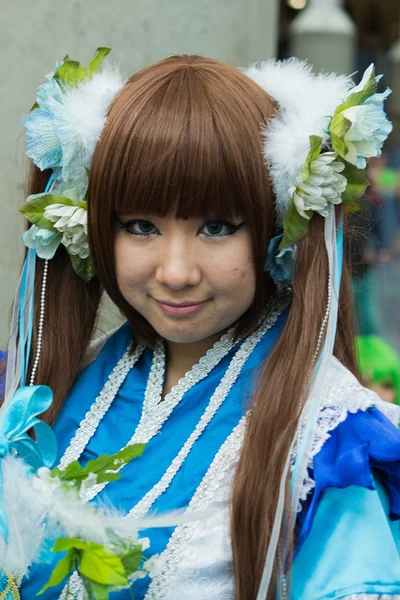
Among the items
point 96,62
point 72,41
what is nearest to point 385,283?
point 72,41

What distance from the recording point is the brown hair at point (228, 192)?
127 cm

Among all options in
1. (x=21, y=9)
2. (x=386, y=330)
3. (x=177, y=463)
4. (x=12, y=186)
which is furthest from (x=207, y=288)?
(x=386, y=330)

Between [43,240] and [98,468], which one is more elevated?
[43,240]

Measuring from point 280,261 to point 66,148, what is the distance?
397 millimetres

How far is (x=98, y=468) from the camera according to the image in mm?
1176

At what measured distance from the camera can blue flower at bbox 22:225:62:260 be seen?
1529 millimetres

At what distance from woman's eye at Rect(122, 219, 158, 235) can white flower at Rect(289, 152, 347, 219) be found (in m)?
0.22

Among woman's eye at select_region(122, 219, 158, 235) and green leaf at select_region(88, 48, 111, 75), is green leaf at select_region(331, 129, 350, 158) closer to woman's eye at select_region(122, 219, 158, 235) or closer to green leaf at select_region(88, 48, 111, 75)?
woman's eye at select_region(122, 219, 158, 235)

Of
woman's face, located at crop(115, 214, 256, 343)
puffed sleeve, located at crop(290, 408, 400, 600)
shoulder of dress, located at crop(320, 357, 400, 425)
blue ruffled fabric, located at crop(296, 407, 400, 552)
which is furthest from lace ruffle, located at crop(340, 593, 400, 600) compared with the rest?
woman's face, located at crop(115, 214, 256, 343)

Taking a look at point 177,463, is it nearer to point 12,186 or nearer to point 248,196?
point 248,196

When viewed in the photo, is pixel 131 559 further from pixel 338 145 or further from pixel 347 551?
pixel 338 145

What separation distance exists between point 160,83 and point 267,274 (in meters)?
0.35

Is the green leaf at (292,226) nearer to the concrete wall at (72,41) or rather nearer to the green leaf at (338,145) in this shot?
the green leaf at (338,145)

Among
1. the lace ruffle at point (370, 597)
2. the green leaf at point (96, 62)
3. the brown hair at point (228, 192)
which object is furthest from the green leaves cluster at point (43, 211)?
the lace ruffle at point (370, 597)
